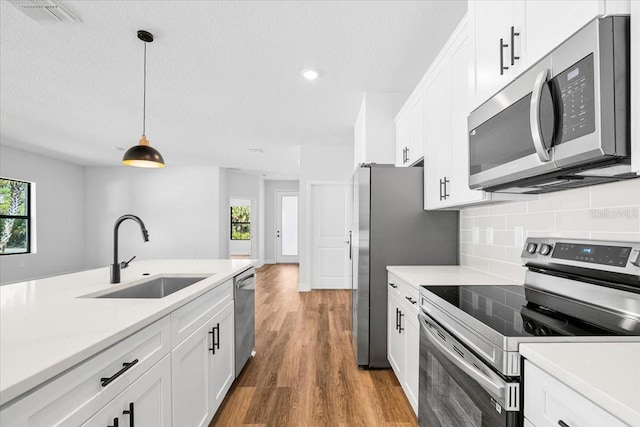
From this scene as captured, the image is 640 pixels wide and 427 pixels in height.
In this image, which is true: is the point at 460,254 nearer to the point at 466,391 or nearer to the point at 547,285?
the point at 547,285

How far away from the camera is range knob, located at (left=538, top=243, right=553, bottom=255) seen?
1.45 meters

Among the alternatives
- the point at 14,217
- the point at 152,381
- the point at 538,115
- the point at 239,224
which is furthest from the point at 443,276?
the point at 239,224

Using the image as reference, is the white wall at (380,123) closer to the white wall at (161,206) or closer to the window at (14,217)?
the white wall at (161,206)

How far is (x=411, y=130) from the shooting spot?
2861 mm

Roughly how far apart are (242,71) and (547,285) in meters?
2.89

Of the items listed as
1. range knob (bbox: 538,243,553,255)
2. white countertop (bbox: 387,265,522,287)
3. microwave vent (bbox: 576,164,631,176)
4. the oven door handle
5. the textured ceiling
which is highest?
the textured ceiling

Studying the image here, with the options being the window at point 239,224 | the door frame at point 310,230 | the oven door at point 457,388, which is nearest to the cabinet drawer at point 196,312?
the oven door at point 457,388

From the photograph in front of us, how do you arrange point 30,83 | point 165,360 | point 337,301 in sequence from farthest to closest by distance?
point 337,301
point 30,83
point 165,360

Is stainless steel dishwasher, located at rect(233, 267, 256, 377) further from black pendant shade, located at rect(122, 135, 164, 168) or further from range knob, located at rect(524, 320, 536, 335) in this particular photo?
range knob, located at rect(524, 320, 536, 335)

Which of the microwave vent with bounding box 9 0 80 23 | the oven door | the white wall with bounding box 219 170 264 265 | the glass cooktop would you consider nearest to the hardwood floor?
the oven door

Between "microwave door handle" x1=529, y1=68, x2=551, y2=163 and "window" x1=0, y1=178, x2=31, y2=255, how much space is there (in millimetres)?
7832

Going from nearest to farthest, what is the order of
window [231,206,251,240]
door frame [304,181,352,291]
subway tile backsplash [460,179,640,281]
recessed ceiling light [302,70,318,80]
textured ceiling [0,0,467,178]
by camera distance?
subway tile backsplash [460,179,640,281]
textured ceiling [0,0,467,178]
recessed ceiling light [302,70,318,80]
door frame [304,181,352,291]
window [231,206,251,240]

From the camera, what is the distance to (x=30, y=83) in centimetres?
318

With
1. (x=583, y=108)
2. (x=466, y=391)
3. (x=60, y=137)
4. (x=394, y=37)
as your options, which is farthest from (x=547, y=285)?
(x=60, y=137)
